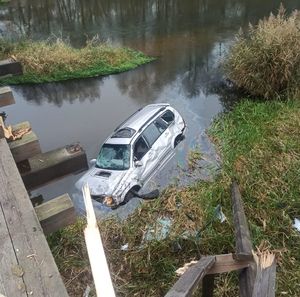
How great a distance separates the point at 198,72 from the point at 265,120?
6.03 metres

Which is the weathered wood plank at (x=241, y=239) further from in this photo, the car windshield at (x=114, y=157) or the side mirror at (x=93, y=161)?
the side mirror at (x=93, y=161)

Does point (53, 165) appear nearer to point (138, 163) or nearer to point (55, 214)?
point (55, 214)

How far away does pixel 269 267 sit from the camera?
8.29 ft

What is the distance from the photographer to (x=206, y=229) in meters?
6.61

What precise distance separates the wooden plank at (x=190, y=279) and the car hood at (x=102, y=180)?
6.59 meters

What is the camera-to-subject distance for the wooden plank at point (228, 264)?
2700mm

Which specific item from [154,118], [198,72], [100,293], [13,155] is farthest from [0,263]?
[198,72]

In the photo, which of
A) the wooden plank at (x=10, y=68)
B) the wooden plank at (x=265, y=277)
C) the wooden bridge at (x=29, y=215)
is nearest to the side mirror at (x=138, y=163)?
the wooden plank at (x=10, y=68)

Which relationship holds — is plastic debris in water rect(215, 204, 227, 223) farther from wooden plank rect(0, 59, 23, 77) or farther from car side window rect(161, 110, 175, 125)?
car side window rect(161, 110, 175, 125)

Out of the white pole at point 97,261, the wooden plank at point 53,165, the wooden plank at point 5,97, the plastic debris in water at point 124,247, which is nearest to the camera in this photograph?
the white pole at point 97,261

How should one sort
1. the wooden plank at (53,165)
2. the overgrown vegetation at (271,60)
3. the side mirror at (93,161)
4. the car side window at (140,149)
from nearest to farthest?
1. the wooden plank at (53,165)
2. the car side window at (140,149)
3. the side mirror at (93,161)
4. the overgrown vegetation at (271,60)

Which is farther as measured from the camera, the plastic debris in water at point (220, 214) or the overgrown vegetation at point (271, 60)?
the overgrown vegetation at point (271, 60)

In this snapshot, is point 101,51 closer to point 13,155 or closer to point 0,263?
point 13,155

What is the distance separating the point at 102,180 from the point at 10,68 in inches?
197
